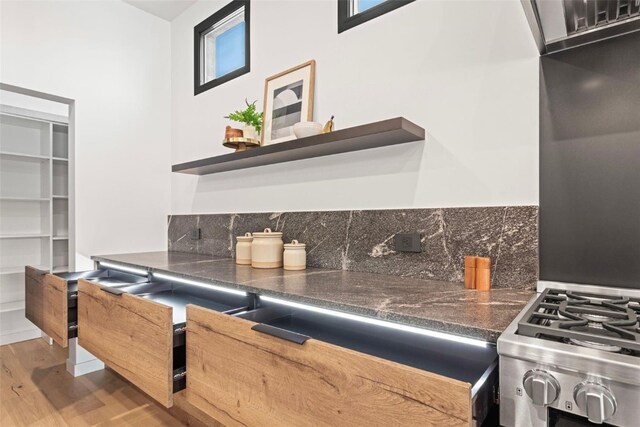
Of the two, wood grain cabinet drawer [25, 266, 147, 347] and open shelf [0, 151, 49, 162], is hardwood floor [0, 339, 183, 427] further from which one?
open shelf [0, 151, 49, 162]

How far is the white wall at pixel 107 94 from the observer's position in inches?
93.3

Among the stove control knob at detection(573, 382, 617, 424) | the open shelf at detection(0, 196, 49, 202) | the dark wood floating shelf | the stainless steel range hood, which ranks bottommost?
the stove control knob at detection(573, 382, 617, 424)

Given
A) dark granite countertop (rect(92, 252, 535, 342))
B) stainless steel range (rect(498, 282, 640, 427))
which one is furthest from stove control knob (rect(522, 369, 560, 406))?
dark granite countertop (rect(92, 252, 535, 342))

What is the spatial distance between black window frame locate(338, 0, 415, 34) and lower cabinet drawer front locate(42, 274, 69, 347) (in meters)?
1.94

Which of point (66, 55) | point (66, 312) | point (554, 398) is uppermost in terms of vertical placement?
point (66, 55)

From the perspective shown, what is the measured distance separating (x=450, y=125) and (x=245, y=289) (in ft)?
3.58

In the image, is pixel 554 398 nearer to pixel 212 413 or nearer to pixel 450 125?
pixel 212 413

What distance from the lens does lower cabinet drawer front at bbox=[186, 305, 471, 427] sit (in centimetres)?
72

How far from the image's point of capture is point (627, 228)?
116 centimetres

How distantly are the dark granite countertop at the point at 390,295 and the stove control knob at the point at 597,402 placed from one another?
0.18 metres

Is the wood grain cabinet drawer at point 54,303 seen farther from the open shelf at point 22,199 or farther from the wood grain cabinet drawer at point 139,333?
the open shelf at point 22,199

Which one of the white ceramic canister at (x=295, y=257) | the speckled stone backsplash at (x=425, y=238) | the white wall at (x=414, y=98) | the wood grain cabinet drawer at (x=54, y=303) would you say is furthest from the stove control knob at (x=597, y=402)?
the wood grain cabinet drawer at (x=54, y=303)

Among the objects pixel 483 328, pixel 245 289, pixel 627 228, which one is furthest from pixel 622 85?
pixel 245 289

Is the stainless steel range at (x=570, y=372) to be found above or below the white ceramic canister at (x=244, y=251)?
below
